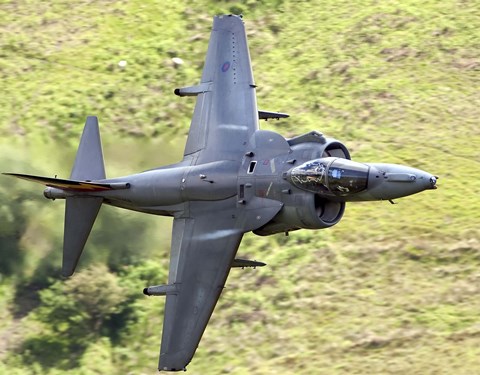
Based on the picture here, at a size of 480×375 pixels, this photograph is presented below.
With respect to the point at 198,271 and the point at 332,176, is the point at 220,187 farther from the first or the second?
the point at 332,176

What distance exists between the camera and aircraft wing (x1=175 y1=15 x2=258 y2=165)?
116 ft

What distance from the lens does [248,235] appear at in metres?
45.9

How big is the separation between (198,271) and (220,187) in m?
2.63

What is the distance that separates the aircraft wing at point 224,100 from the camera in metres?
35.3

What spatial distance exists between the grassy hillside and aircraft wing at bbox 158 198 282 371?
711cm

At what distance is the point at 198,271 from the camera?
112 ft

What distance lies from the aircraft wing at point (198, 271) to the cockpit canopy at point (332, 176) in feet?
6.14

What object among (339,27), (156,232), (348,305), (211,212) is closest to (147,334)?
(156,232)

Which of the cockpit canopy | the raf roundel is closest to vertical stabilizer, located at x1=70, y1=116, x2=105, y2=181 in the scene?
the raf roundel

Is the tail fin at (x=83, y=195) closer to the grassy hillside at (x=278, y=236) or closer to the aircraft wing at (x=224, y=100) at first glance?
the aircraft wing at (x=224, y=100)

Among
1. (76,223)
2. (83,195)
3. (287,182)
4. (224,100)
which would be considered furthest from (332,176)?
(76,223)

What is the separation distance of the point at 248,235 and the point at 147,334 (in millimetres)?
5865

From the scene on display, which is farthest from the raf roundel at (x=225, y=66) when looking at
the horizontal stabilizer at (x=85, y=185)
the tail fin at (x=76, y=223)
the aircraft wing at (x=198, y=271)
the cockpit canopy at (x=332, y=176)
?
A: the cockpit canopy at (x=332, y=176)

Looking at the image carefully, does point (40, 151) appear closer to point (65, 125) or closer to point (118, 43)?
point (65, 125)
